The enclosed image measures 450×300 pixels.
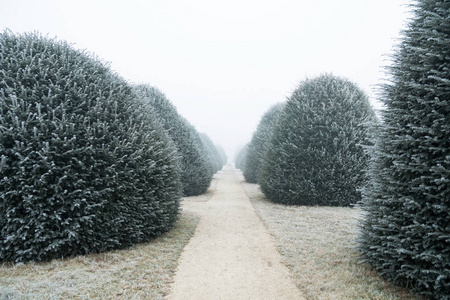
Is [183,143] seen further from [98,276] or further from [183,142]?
[98,276]

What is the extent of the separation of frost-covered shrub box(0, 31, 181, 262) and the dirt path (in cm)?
119

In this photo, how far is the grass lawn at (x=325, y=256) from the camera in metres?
3.48

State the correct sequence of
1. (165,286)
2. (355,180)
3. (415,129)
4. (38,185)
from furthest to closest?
1. (355,180)
2. (38,185)
3. (165,286)
4. (415,129)

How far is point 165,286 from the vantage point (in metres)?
3.68

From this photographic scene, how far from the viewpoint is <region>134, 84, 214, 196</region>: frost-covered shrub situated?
10.8 metres

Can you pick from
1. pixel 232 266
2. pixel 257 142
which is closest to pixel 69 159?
pixel 232 266

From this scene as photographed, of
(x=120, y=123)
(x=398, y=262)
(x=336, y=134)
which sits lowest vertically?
(x=398, y=262)

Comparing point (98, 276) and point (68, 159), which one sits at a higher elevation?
point (68, 159)

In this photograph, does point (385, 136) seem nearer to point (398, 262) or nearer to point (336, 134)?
point (398, 262)

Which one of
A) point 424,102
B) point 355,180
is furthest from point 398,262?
point 355,180

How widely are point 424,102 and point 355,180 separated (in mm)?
6510

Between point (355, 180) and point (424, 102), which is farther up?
point (424, 102)

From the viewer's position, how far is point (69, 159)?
14.5 ft

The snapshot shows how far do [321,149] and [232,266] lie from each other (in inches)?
240
